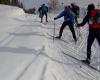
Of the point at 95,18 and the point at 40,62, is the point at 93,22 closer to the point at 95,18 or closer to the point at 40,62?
the point at 95,18

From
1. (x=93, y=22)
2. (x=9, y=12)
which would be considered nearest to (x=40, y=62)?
(x=93, y=22)

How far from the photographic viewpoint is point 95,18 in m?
10.2

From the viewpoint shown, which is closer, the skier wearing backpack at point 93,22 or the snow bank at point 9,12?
the skier wearing backpack at point 93,22

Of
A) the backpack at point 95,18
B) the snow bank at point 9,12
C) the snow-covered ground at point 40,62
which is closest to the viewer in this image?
the snow-covered ground at point 40,62

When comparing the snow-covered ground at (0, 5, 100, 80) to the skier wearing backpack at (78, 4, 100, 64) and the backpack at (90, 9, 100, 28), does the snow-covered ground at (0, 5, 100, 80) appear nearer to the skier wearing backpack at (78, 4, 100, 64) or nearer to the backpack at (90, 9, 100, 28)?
the skier wearing backpack at (78, 4, 100, 64)

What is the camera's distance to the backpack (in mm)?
10133

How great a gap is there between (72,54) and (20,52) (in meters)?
2.06

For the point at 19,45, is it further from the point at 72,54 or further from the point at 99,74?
the point at 99,74

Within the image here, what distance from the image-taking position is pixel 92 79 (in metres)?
8.40

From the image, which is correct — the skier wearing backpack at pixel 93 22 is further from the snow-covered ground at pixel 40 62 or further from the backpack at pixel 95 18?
the snow-covered ground at pixel 40 62

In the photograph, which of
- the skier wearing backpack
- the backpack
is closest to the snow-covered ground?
the skier wearing backpack

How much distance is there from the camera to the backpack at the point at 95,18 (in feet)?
33.2

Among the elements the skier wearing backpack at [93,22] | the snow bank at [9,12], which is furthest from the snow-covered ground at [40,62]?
the snow bank at [9,12]

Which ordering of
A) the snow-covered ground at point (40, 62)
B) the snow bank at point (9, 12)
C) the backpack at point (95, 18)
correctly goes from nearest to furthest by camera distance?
the snow-covered ground at point (40, 62)
the backpack at point (95, 18)
the snow bank at point (9, 12)
